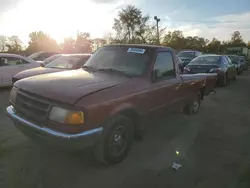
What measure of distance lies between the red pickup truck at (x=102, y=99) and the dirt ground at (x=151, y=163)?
0.39m

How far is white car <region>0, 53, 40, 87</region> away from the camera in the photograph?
10094 mm

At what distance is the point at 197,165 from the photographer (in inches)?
163

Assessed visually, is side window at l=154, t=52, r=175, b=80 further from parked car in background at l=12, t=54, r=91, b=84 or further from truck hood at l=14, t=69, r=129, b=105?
parked car in background at l=12, t=54, r=91, b=84

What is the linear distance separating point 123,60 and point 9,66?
7161 mm

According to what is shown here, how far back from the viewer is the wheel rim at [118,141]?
394cm

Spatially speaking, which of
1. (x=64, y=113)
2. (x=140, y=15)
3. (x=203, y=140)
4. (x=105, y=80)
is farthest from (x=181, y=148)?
(x=140, y=15)

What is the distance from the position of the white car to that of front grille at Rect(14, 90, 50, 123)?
6.68 m

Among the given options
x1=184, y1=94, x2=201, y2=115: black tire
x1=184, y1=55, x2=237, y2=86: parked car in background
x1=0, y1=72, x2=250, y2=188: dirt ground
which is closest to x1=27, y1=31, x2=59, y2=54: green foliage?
x1=184, y1=55, x2=237, y2=86: parked car in background

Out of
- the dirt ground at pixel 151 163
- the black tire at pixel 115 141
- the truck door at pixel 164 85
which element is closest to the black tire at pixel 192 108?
the dirt ground at pixel 151 163

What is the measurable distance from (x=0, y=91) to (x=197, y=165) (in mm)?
8349

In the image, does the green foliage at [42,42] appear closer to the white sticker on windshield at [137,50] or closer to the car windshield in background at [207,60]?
the car windshield in background at [207,60]

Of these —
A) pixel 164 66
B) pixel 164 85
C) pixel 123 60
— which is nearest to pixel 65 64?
pixel 123 60

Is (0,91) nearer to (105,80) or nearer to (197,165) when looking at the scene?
(105,80)

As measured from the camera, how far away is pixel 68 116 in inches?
133
